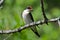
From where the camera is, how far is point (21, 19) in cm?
292

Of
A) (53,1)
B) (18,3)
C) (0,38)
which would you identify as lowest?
(53,1)

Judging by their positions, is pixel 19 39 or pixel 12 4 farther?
pixel 12 4

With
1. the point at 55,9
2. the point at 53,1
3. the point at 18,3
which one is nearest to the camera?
the point at 18,3

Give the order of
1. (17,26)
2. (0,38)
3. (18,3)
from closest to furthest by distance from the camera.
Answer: (17,26) < (0,38) < (18,3)

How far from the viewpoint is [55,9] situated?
7.55m

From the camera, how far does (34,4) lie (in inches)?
287

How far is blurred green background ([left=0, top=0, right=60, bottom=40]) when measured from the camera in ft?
7.80

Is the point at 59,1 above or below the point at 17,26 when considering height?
below

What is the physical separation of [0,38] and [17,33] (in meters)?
0.15

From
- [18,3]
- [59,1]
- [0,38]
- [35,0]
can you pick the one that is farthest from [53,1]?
[0,38]

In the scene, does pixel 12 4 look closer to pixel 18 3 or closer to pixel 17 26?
pixel 18 3

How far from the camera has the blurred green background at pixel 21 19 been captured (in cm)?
238

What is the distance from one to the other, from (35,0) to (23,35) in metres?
5.18

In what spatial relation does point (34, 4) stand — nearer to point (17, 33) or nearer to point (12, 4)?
point (12, 4)
